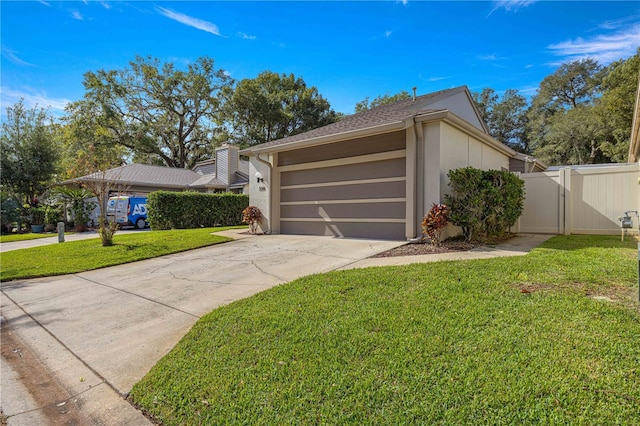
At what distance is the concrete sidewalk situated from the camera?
8.64 feet

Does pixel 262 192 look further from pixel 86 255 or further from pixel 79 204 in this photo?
pixel 79 204

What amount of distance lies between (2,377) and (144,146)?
30.5 metres

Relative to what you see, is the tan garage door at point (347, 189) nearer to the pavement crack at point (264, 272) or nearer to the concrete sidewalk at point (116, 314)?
the concrete sidewalk at point (116, 314)

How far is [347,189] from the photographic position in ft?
30.6

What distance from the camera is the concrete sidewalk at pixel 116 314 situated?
2635 mm

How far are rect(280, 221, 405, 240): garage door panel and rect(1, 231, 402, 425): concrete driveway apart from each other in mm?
817

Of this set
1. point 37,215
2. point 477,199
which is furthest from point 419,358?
point 37,215

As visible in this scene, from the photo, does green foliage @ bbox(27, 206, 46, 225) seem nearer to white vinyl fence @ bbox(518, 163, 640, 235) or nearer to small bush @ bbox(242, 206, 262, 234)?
small bush @ bbox(242, 206, 262, 234)

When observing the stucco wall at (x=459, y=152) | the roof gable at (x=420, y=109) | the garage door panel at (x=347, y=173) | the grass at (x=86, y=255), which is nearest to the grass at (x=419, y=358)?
the stucco wall at (x=459, y=152)

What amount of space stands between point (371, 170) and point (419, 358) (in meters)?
6.83

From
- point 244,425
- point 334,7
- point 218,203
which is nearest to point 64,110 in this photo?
point 218,203

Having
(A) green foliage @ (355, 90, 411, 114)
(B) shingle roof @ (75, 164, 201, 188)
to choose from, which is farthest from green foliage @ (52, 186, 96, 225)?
(A) green foliage @ (355, 90, 411, 114)

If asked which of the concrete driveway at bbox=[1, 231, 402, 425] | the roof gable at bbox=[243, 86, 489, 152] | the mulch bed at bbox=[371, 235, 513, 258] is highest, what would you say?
the roof gable at bbox=[243, 86, 489, 152]

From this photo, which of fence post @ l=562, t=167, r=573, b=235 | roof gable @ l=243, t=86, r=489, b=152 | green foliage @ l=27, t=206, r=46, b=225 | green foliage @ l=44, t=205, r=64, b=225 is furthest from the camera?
green foliage @ l=27, t=206, r=46, b=225
